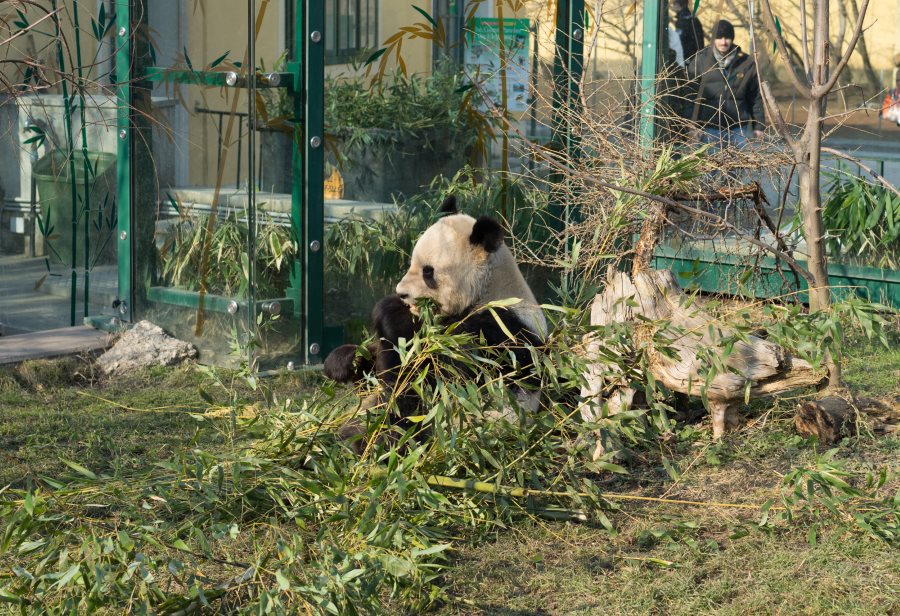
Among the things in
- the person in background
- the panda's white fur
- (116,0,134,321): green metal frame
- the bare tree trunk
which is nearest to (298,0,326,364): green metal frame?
(116,0,134,321): green metal frame

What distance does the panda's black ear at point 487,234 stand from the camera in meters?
4.44

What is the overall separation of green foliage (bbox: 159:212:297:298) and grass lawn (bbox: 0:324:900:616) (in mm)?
821

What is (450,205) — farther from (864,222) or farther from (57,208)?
(864,222)

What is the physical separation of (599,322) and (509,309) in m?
0.74

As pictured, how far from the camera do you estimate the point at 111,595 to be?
10.1 feet

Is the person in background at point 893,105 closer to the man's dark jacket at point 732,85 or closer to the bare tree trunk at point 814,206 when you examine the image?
the man's dark jacket at point 732,85

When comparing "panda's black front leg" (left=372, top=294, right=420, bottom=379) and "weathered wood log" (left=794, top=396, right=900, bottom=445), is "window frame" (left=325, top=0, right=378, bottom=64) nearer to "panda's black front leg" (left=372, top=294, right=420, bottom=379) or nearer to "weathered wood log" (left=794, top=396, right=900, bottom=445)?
"panda's black front leg" (left=372, top=294, right=420, bottom=379)

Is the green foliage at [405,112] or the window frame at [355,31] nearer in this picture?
the window frame at [355,31]

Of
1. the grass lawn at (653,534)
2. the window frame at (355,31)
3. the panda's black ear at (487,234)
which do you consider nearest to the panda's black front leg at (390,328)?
the panda's black ear at (487,234)

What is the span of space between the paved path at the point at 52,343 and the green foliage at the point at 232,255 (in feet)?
2.23

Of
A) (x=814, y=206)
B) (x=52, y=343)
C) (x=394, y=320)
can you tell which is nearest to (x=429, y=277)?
(x=394, y=320)

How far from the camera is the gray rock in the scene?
621cm

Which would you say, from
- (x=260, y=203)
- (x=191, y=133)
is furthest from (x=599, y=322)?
(x=191, y=133)

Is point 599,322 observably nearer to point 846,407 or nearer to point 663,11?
point 846,407
